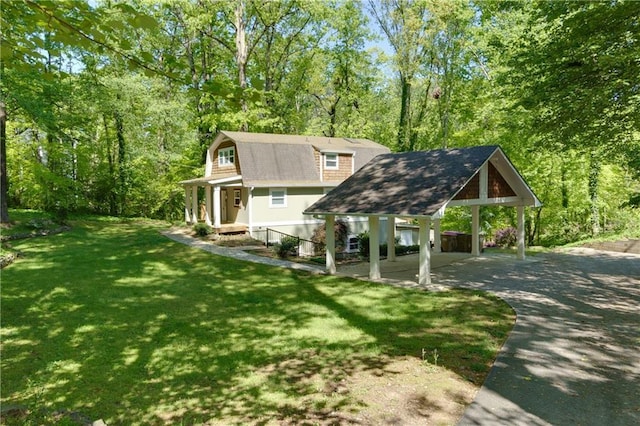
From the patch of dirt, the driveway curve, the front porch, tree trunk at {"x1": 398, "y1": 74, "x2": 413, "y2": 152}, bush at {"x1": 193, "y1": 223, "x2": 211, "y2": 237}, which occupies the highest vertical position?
tree trunk at {"x1": 398, "y1": 74, "x2": 413, "y2": 152}

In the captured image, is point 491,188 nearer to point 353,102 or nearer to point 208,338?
point 208,338

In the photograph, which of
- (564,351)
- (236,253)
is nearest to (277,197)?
(236,253)

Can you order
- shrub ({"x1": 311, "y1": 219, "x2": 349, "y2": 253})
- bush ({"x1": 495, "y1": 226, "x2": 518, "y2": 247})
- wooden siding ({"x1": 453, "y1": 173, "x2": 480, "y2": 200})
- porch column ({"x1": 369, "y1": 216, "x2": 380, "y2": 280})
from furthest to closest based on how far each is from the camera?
bush ({"x1": 495, "y1": 226, "x2": 518, "y2": 247})
shrub ({"x1": 311, "y1": 219, "x2": 349, "y2": 253})
wooden siding ({"x1": 453, "y1": 173, "x2": 480, "y2": 200})
porch column ({"x1": 369, "y1": 216, "x2": 380, "y2": 280})

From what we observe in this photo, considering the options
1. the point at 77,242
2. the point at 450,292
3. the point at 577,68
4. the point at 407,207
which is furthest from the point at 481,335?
the point at 77,242

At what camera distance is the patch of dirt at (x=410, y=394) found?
19.3ft

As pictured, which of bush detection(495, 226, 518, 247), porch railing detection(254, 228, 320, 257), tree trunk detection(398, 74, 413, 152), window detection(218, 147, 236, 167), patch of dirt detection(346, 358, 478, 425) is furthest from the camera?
tree trunk detection(398, 74, 413, 152)

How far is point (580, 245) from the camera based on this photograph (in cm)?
2367

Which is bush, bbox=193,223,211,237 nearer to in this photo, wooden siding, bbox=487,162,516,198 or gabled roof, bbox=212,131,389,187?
gabled roof, bbox=212,131,389,187

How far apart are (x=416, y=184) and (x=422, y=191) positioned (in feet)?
2.54

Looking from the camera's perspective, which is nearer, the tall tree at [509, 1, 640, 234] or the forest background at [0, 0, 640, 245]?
the tall tree at [509, 1, 640, 234]

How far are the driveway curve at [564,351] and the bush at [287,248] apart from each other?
7.29 metres

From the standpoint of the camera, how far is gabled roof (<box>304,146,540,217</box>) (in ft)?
47.0

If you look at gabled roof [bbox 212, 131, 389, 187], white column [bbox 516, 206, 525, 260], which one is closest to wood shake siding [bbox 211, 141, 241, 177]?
gabled roof [bbox 212, 131, 389, 187]

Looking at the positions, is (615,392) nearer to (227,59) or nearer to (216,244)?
(216,244)
